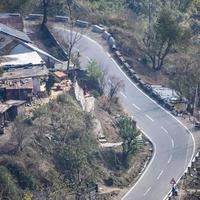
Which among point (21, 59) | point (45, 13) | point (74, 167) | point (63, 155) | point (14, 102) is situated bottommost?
point (74, 167)

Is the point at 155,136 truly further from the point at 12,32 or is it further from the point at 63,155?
the point at 12,32

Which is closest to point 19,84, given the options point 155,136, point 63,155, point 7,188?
point 63,155

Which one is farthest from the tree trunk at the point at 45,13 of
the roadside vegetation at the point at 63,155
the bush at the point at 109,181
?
the bush at the point at 109,181

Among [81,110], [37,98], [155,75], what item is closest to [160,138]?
[81,110]

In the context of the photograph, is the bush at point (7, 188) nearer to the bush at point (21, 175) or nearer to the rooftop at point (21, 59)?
the bush at point (21, 175)

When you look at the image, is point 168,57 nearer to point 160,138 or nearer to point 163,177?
point 160,138
